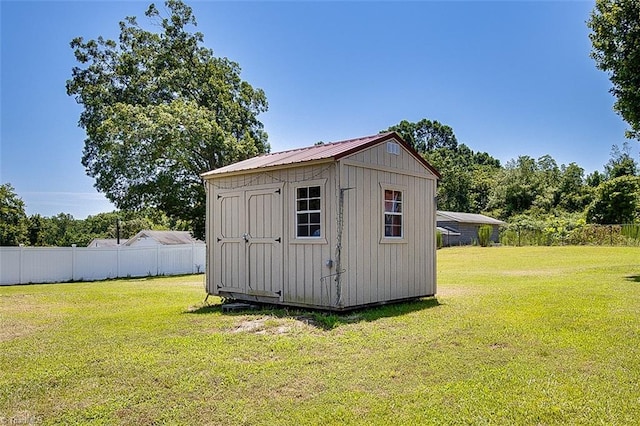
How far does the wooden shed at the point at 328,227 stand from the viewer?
805cm

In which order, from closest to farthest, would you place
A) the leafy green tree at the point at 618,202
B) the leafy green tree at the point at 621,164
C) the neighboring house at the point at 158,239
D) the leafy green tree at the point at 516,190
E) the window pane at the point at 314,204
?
1. the window pane at the point at 314,204
2. the neighboring house at the point at 158,239
3. the leafy green tree at the point at 618,202
4. the leafy green tree at the point at 621,164
5. the leafy green tree at the point at 516,190

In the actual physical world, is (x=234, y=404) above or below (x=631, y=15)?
below

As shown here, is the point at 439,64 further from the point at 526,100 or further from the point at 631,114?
the point at 526,100

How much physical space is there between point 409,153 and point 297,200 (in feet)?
8.19

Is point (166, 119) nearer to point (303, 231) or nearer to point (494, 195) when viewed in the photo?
point (303, 231)

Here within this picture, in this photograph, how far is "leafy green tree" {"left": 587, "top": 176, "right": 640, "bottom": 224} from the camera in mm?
32781

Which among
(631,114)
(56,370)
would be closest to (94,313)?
(56,370)

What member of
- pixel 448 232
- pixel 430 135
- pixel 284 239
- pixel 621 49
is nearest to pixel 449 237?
pixel 448 232

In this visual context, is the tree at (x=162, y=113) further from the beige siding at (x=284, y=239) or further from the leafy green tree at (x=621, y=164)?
the leafy green tree at (x=621, y=164)

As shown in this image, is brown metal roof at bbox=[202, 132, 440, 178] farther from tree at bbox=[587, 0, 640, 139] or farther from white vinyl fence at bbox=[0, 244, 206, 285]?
white vinyl fence at bbox=[0, 244, 206, 285]

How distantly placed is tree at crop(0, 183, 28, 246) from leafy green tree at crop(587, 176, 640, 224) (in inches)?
1683

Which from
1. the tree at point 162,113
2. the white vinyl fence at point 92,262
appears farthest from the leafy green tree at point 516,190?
the white vinyl fence at point 92,262

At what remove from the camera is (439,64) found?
61.8 ft

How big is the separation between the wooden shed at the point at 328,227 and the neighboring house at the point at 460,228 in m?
28.1
